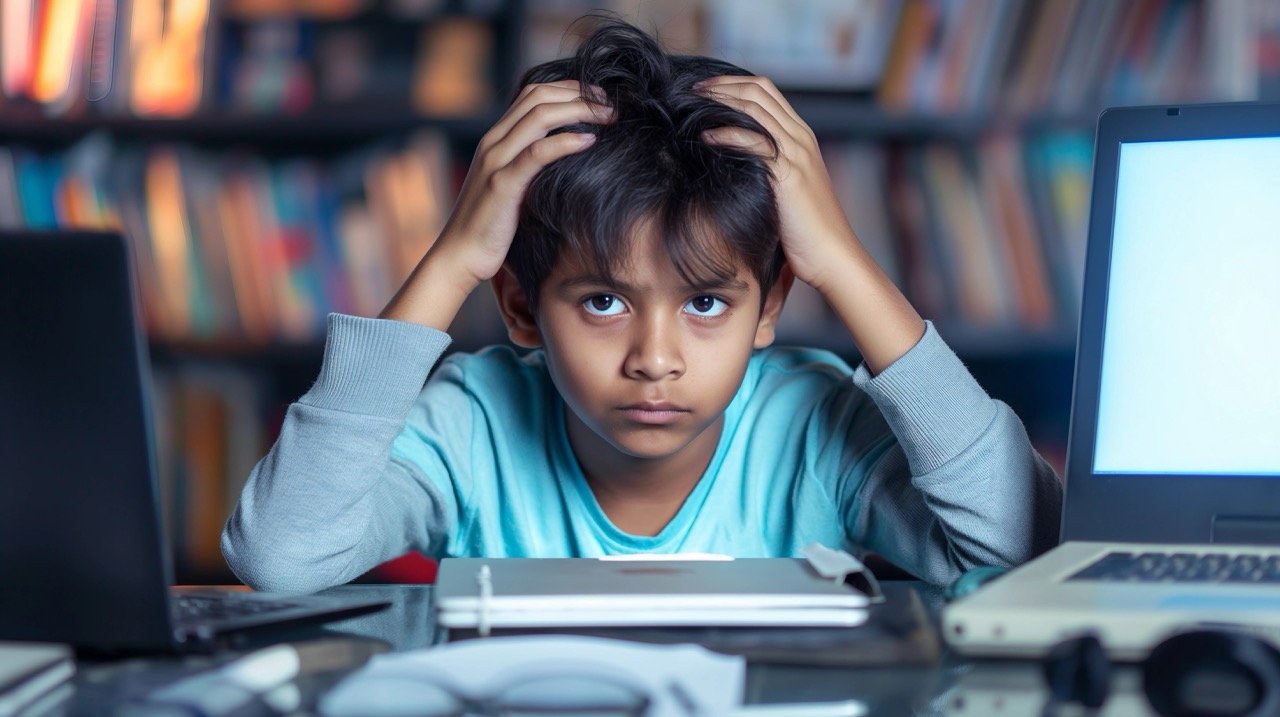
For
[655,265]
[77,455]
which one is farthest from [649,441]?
[77,455]

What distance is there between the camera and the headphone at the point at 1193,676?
50 cm

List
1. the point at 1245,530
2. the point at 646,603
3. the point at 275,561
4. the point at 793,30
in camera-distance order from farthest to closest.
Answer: the point at 793,30 < the point at 275,561 < the point at 1245,530 < the point at 646,603

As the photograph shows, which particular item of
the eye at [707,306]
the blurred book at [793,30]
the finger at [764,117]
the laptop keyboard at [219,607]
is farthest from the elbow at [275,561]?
the blurred book at [793,30]

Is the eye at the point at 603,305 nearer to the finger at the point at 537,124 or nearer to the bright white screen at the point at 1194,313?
the finger at the point at 537,124

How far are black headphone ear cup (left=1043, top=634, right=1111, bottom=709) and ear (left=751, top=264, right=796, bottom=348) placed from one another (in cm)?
58

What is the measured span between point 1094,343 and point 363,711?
55 centimetres

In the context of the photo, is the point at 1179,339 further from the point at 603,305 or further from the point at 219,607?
the point at 219,607

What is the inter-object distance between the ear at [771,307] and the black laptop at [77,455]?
61 centimetres

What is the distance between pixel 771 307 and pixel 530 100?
1.09ft

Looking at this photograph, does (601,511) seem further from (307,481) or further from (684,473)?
(307,481)

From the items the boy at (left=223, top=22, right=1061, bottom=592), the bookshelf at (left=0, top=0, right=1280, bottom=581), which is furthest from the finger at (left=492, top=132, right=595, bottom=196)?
the bookshelf at (left=0, top=0, right=1280, bottom=581)

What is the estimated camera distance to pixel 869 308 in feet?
3.12

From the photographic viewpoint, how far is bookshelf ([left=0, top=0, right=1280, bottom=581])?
1944mm

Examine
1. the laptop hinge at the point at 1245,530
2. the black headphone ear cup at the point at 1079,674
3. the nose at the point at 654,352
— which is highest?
the nose at the point at 654,352
